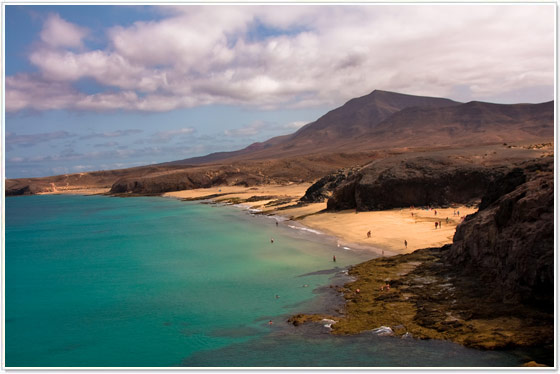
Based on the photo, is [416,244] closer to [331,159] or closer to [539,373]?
[539,373]

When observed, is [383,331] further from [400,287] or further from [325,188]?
[325,188]

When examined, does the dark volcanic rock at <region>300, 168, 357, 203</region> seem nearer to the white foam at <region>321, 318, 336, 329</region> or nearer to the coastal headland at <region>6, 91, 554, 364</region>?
the coastal headland at <region>6, 91, 554, 364</region>

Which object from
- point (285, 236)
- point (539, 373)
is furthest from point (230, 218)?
point (539, 373)

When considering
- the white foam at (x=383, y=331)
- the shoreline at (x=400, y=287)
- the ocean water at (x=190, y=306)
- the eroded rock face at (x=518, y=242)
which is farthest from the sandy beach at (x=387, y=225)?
the white foam at (x=383, y=331)

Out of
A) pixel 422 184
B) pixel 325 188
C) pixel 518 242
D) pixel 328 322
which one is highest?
pixel 422 184

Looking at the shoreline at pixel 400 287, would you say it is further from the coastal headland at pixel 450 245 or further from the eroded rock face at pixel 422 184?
the eroded rock face at pixel 422 184

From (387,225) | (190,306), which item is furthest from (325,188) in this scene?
(190,306)

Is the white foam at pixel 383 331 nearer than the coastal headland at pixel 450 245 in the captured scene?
No
